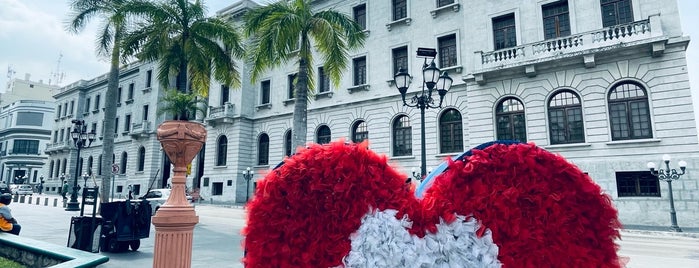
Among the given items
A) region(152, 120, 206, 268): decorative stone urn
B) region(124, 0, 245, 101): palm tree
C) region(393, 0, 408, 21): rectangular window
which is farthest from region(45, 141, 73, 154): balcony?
region(152, 120, 206, 268): decorative stone urn

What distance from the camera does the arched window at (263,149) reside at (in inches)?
1204

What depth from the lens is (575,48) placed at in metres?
17.0

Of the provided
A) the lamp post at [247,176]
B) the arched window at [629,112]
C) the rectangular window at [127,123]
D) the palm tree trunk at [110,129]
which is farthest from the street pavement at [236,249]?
the rectangular window at [127,123]

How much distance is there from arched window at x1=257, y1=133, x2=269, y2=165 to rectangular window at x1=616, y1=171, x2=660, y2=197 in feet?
75.7

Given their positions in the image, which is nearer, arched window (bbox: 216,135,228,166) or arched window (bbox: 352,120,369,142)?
arched window (bbox: 352,120,369,142)

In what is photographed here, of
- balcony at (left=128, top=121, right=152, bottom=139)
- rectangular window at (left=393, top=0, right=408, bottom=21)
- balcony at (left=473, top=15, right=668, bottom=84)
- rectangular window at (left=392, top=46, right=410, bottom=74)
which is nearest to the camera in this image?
balcony at (left=473, top=15, right=668, bottom=84)

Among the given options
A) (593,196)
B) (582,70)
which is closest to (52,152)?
(582,70)

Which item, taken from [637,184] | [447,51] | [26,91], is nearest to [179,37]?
[447,51]

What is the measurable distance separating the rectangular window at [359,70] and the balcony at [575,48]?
27.3 ft

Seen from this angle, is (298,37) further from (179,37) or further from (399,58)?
(399,58)

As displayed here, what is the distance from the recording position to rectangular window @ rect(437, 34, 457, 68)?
22234 millimetres

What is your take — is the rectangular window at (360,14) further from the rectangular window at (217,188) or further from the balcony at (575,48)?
the rectangular window at (217,188)

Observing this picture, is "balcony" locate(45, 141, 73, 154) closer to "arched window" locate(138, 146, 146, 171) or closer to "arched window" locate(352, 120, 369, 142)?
"arched window" locate(138, 146, 146, 171)

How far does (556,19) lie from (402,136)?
10.1 m
